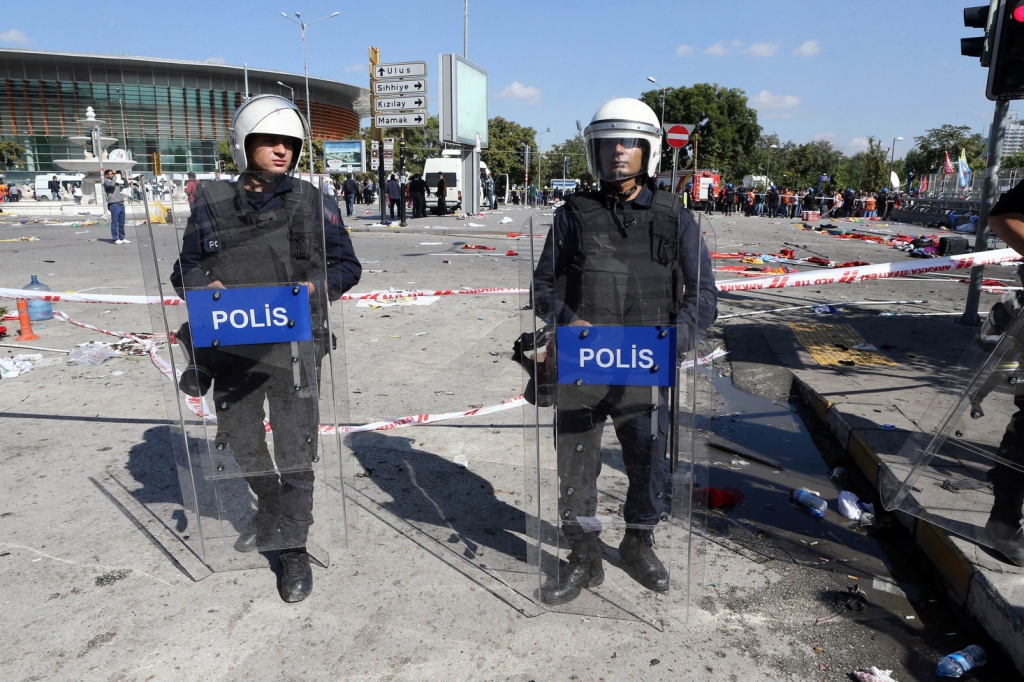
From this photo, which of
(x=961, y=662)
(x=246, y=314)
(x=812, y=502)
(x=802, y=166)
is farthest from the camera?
(x=802, y=166)

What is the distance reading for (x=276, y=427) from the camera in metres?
2.99

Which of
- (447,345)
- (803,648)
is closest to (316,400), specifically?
(803,648)

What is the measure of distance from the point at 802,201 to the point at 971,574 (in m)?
40.1

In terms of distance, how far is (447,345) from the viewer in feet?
24.3

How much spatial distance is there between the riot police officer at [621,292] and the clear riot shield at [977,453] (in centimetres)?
120

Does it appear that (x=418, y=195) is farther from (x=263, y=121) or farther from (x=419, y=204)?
(x=263, y=121)

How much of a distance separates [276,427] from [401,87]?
62.7ft

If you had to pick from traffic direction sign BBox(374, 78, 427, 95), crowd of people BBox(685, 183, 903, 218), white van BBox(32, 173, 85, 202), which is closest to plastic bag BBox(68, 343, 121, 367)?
traffic direction sign BBox(374, 78, 427, 95)

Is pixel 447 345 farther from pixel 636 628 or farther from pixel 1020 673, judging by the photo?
pixel 1020 673

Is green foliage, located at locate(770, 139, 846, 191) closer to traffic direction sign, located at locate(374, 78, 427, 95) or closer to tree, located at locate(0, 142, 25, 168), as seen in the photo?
traffic direction sign, located at locate(374, 78, 427, 95)

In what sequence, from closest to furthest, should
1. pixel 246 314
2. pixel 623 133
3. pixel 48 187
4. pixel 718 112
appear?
pixel 623 133, pixel 246 314, pixel 48 187, pixel 718 112

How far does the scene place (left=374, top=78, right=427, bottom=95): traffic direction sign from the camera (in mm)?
20406

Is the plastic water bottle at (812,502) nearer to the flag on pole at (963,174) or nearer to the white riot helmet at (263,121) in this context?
the white riot helmet at (263,121)

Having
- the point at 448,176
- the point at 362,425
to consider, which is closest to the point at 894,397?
the point at 362,425
